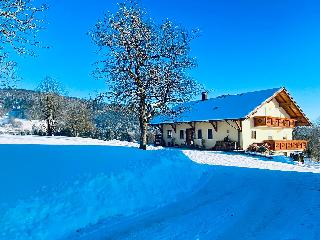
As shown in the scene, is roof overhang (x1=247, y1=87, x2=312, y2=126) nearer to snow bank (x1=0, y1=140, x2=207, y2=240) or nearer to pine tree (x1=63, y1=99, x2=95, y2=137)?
pine tree (x1=63, y1=99, x2=95, y2=137)

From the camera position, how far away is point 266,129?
42.7 metres

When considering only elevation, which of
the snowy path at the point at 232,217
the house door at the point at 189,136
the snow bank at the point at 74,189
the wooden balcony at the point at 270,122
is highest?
the wooden balcony at the point at 270,122

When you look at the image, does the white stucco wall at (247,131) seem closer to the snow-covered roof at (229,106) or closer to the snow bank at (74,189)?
the snow-covered roof at (229,106)

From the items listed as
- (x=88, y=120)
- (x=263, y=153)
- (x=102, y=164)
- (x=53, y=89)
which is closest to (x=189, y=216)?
(x=102, y=164)

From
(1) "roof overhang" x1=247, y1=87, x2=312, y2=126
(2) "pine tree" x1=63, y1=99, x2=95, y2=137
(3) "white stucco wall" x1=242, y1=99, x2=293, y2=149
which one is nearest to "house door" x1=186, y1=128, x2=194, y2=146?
(3) "white stucco wall" x1=242, y1=99, x2=293, y2=149

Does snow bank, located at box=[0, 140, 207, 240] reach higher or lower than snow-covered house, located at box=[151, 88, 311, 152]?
lower

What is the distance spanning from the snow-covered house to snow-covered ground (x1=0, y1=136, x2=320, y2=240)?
2271 cm

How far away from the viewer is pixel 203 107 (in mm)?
46781

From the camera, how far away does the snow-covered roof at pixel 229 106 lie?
1560 inches

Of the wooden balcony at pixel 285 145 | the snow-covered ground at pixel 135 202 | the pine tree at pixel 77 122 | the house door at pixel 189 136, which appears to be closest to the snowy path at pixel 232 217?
the snow-covered ground at pixel 135 202

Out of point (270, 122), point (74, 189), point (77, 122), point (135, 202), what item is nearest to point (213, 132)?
point (270, 122)

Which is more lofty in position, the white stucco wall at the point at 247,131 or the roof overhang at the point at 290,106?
the roof overhang at the point at 290,106

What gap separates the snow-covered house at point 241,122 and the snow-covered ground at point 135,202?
22.7 metres

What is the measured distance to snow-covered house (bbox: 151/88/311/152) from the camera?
1561 inches
